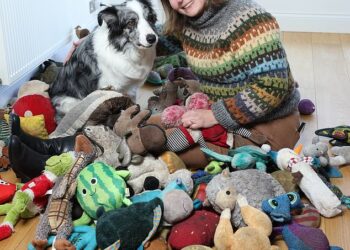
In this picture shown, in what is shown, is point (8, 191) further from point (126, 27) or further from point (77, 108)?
point (126, 27)

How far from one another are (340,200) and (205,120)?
55cm

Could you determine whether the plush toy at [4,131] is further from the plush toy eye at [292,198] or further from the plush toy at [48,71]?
the plush toy eye at [292,198]

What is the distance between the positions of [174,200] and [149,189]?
0.16 meters

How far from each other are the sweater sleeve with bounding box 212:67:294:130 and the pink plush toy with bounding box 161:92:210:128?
0.36ft

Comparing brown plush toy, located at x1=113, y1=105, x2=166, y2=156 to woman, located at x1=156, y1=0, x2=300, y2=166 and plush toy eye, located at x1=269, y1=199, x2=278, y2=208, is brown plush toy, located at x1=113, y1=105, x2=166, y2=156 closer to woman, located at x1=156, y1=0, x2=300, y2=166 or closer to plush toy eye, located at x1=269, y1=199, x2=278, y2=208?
woman, located at x1=156, y1=0, x2=300, y2=166

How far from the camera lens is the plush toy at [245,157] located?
5.16ft

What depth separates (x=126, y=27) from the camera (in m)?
2.04

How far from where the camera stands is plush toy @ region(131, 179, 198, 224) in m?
1.36

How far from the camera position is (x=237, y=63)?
1633mm

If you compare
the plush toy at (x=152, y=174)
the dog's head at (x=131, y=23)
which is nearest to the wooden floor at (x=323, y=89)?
the plush toy at (x=152, y=174)

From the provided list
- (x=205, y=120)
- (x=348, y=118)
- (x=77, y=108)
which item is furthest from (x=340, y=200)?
(x=77, y=108)

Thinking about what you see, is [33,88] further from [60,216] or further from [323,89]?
[323,89]

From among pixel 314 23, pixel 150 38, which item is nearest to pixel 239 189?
pixel 150 38

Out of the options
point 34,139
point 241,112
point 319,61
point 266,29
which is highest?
point 266,29
